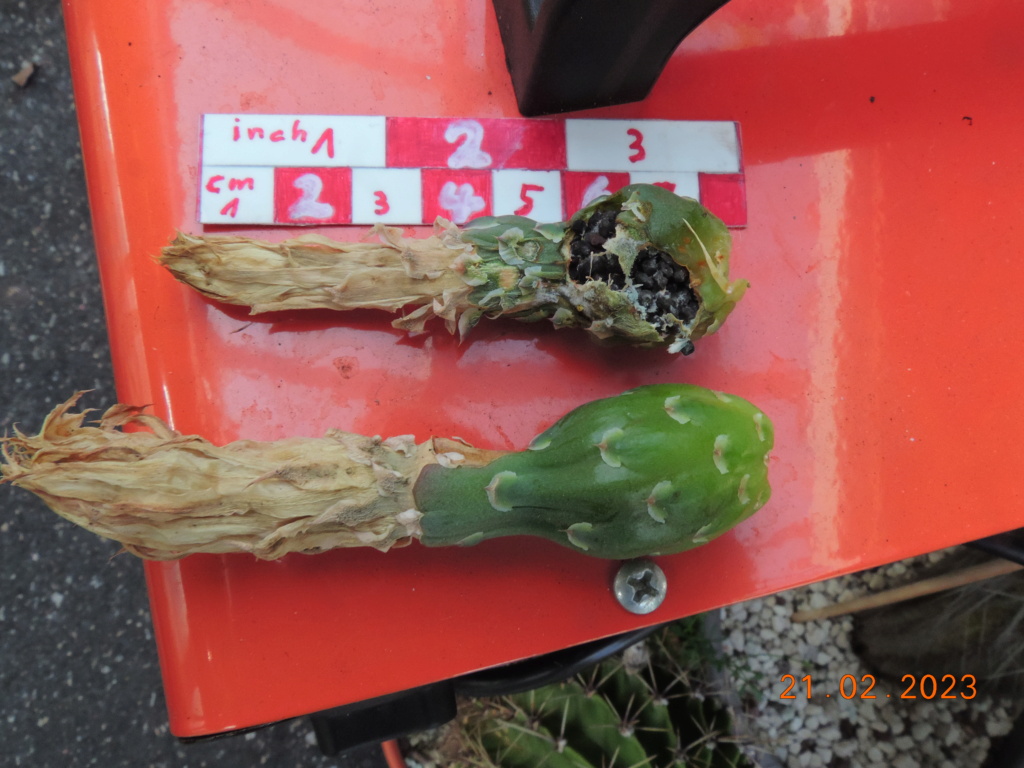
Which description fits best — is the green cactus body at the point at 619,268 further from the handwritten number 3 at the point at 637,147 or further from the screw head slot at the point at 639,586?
the screw head slot at the point at 639,586

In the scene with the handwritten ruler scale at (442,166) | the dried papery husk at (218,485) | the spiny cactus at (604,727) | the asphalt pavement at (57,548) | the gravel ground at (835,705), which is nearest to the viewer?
the dried papery husk at (218,485)

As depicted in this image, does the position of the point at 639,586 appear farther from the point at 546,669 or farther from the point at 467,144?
the point at 467,144

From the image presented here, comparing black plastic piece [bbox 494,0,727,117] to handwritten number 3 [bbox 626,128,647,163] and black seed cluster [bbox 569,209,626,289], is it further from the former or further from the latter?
black seed cluster [bbox 569,209,626,289]

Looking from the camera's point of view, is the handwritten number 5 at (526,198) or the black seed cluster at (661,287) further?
the handwritten number 5 at (526,198)

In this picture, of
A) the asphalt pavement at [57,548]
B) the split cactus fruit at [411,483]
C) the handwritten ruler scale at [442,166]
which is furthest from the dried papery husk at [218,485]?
the asphalt pavement at [57,548]

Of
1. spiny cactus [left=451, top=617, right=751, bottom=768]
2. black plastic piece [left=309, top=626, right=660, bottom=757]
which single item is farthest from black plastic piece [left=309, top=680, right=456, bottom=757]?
spiny cactus [left=451, top=617, right=751, bottom=768]
